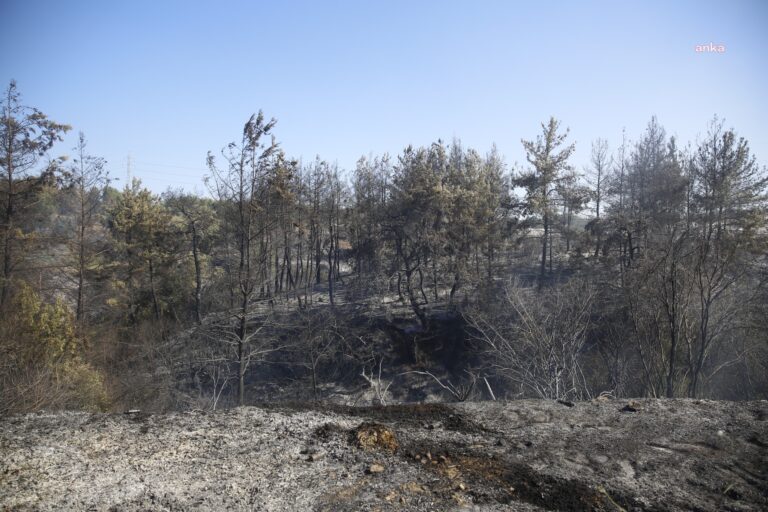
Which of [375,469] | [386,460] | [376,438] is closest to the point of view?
[375,469]

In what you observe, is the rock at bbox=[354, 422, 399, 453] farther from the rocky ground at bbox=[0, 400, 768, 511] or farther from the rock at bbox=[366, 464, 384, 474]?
the rock at bbox=[366, 464, 384, 474]

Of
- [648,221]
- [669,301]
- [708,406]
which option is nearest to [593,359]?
[669,301]

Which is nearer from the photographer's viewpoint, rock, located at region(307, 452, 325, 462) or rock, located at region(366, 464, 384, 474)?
rock, located at region(366, 464, 384, 474)

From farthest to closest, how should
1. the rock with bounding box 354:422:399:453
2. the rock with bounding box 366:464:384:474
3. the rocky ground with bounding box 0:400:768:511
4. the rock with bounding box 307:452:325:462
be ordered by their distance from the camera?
the rock with bounding box 354:422:399:453
the rock with bounding box 307:452:325:462
the rock with bounding box 366:464:384:474
the rocky ground with bounding box 0:400:768:511

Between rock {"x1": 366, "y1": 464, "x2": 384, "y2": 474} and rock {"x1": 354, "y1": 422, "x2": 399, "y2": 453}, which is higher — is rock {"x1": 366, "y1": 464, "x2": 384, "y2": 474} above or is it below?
below

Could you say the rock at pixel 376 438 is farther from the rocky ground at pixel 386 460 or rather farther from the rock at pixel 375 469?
the rock at pixel 375 469

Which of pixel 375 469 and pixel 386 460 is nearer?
pixel 375 469

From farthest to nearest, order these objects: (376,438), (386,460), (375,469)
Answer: (376,438)
(386,460)
(375,469)

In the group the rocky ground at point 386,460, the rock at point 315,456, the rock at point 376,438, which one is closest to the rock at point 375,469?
the rocky ground at point 386,460

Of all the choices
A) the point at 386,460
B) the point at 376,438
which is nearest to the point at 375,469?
the point at 386,460

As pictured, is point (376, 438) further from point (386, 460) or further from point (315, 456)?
point (315, 456)

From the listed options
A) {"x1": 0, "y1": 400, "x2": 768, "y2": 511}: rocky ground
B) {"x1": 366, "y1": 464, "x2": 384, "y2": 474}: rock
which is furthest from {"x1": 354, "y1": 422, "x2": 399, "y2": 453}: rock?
{"x1": 366, "y1": 464, "x2": 384, "y2": 474}: rock

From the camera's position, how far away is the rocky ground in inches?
172

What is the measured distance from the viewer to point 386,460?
5156mm
